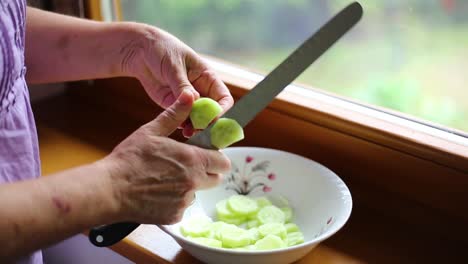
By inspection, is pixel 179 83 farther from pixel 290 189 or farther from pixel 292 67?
pixel 290 189

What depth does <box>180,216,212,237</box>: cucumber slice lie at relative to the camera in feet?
2.56

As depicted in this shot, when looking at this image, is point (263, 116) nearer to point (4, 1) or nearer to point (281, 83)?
point (281, 83)

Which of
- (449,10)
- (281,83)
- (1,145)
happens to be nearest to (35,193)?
(1,145)

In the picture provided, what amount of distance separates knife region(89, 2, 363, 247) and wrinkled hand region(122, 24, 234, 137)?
70 millimetres

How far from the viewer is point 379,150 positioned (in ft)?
2.77

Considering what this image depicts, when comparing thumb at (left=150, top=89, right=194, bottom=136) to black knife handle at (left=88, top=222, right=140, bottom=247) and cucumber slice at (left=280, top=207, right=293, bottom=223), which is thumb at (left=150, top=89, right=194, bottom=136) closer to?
black knife handle at (left=88, top=222, right=140, bottom=247)

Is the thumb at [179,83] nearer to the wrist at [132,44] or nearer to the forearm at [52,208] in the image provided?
the wrist at [132,44]

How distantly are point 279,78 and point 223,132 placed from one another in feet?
0.29

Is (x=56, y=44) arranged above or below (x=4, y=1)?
below

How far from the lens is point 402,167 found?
0.83 metres

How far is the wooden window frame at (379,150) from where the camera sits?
802mm

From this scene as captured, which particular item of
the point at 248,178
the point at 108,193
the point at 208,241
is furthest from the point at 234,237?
the point at 108,193

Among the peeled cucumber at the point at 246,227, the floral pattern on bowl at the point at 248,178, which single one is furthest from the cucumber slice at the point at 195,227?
the floral pattern on bowl at the point at 248,178

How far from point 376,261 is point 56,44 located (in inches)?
20.6
